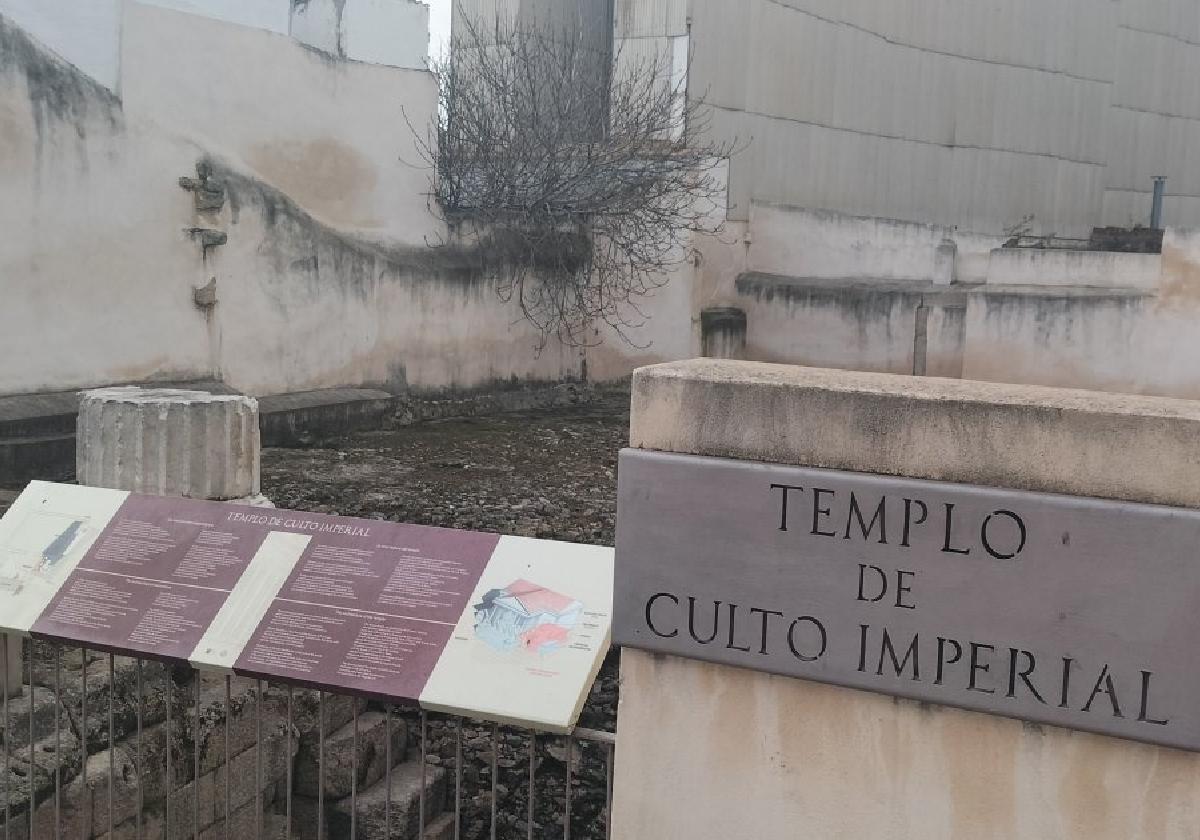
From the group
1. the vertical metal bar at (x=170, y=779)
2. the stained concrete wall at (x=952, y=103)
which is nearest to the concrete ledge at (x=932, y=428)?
the vertical metal bar at (x=170, y=779)

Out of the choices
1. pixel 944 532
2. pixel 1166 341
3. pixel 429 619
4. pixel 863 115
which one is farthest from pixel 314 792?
pixel 863 115

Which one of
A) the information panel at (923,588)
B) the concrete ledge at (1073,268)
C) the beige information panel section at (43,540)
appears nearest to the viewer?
the information panel at (923,588)

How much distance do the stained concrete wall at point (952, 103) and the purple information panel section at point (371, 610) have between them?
1623cm

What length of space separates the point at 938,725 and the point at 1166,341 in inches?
613

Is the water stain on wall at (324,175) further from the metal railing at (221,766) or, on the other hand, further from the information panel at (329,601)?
the information panel at (329,601)

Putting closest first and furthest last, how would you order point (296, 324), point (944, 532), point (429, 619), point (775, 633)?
point (944, 532), point (775, 633), point (429, 619), point (296, 324)

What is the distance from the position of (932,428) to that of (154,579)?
2.32 meters

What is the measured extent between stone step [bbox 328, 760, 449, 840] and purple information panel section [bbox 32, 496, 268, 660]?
1.73 meters

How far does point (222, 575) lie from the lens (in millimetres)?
3496

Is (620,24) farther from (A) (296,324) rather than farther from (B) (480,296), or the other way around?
(A) (296,324)

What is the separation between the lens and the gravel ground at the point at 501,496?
552cm

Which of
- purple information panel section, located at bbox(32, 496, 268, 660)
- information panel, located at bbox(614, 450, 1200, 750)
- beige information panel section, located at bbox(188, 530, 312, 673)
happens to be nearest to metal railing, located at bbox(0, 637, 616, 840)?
purple information panel section, located at bbox(32, 496, 268, 660)

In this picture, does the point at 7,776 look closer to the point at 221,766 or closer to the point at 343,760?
the point at 221,766

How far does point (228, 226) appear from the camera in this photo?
10867 mm
